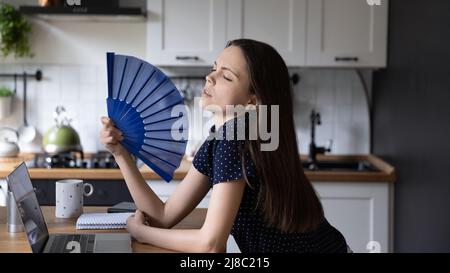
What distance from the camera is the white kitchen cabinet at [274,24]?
280cm

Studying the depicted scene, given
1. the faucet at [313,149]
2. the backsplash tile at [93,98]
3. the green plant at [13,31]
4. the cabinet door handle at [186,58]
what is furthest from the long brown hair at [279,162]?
the green plant at [13,31]

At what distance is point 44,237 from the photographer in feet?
4.27

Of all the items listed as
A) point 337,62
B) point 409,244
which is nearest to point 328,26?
point 337,62

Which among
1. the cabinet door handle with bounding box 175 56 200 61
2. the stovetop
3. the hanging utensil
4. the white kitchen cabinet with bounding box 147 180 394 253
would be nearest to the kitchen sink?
the white kitchen cabinet with bounding box 147 180 394 253

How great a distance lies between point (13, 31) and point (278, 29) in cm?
Answer: 124

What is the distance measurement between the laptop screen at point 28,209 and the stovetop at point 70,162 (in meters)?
1.35

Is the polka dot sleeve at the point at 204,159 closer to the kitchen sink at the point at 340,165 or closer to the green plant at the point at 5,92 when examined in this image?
the kitchen sink at the point at 340,165

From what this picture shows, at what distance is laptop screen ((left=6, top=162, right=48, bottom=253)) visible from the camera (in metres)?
1.21

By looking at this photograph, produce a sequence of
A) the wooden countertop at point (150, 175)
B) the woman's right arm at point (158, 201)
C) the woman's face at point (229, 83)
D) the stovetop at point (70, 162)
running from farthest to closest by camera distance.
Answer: the stovetop at point (70, 162), the wooden countertop at point (150, 175), the woman's right arm at point (158, 201), the woman's face at point (229, 83)

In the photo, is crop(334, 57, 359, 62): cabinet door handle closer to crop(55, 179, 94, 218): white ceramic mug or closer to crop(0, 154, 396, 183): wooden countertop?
crop(0, 154, 396, 183): wooden countertop

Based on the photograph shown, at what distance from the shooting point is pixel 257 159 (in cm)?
127

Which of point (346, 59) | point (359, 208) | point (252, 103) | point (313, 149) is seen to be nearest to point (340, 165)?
point (313, 149)

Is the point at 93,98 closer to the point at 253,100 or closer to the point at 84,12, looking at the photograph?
the point at 84,12
